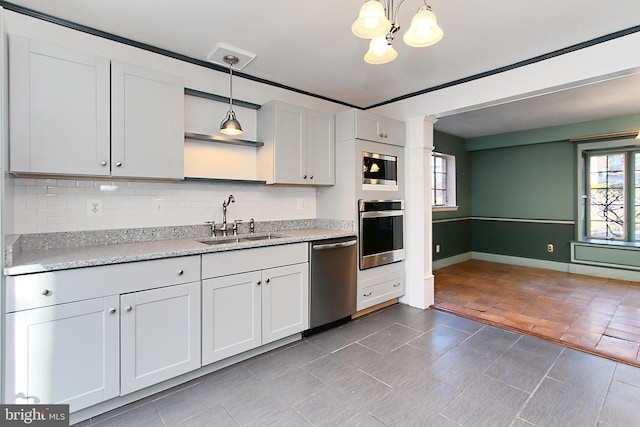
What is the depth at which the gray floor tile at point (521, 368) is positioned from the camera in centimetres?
217

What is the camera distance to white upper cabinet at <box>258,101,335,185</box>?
2.98 metres

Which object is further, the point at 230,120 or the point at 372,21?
the point at 230,120

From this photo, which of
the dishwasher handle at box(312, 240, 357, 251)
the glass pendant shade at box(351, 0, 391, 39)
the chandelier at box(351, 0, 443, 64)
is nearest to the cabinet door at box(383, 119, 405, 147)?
the dishwasher handle at box(312, 240, 357, 251)

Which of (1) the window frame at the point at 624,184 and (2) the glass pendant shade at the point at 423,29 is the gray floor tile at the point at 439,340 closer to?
(2) the glass pendant shade at the point at 423,29

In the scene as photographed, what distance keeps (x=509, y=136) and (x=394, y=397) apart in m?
5.57

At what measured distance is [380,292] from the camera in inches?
138

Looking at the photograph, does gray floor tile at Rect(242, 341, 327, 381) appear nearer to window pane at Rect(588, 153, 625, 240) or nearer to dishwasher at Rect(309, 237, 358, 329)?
dishwasher at Rect(309, 237, 358, 329)

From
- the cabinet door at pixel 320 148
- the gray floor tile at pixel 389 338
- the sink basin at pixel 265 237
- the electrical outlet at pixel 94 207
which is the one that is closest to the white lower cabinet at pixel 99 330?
the electrical outlet at pixel 94 207

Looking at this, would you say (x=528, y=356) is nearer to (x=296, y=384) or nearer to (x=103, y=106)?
(x=296, y=384)

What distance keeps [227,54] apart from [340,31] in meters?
0.98

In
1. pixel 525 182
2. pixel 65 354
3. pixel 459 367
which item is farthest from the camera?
pixel 525 182

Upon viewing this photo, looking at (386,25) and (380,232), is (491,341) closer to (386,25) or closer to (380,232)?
(380,232)

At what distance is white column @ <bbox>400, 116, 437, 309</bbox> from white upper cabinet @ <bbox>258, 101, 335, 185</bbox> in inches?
38.8

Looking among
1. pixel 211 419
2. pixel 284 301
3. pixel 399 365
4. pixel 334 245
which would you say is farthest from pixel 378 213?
pixel 211 419
